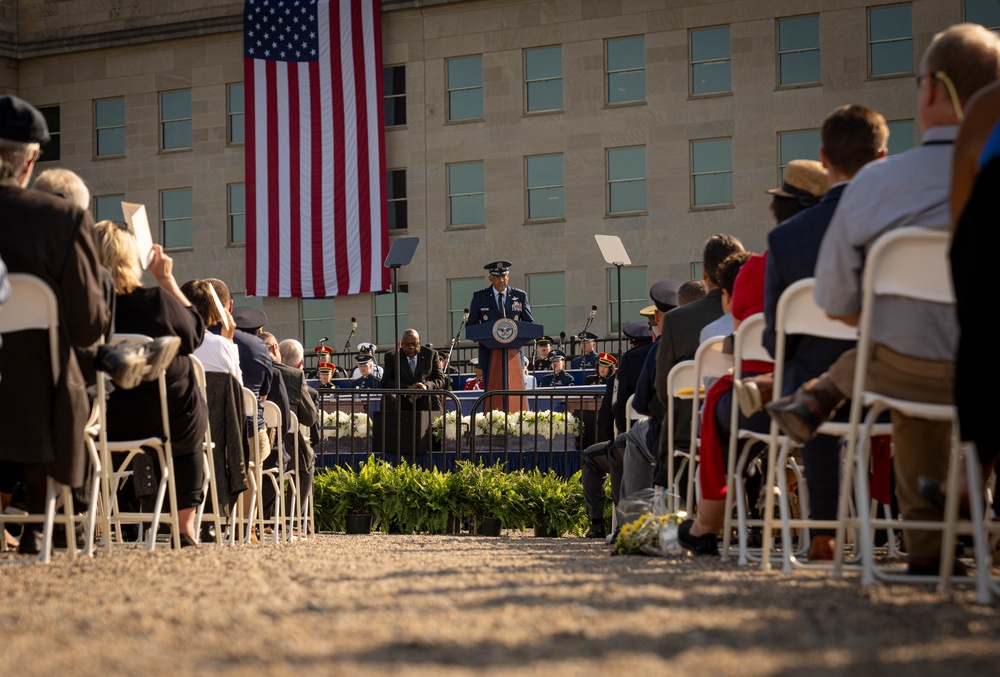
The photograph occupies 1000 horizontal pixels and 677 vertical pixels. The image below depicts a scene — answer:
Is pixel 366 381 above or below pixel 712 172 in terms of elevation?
below

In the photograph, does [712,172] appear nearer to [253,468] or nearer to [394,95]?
[394,95]

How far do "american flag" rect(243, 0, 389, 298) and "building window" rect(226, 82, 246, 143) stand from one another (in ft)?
8.14

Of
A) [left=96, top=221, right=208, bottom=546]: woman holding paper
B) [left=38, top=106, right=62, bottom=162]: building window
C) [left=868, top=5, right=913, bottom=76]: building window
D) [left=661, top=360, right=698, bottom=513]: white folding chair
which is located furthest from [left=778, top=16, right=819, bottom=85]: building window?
[left=96, top=221, right=208, bottom=546]: woman holding paper

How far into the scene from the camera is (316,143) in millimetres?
33312

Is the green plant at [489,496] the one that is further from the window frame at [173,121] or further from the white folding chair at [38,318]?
the window frame at [173,121]

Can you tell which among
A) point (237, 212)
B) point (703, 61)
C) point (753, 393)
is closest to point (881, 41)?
point (703, 61)

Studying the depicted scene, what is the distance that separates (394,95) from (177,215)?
6.88 m

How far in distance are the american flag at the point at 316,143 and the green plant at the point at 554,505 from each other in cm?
2264

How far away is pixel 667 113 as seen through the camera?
3331 cm

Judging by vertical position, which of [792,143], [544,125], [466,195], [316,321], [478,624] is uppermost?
[544,125]

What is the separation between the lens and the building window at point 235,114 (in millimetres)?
36656

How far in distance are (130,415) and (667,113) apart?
94.2 feet

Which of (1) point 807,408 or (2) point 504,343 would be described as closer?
(1) point 807,408

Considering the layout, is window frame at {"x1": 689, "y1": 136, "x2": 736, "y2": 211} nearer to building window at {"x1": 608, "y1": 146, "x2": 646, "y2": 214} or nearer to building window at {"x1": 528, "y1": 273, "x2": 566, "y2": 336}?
building window at {"x1": 608, "y1": 146, "x2": 646, "y2": 214}
